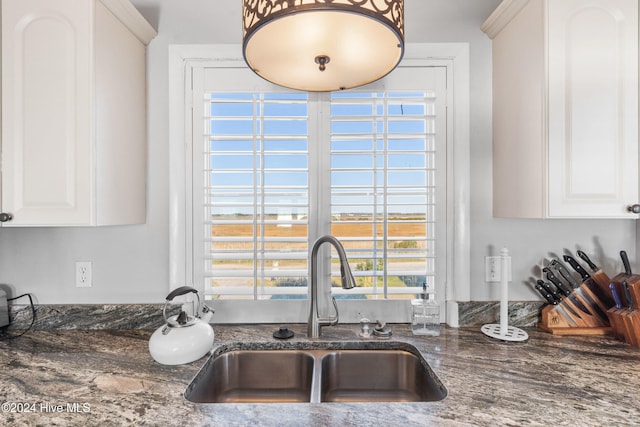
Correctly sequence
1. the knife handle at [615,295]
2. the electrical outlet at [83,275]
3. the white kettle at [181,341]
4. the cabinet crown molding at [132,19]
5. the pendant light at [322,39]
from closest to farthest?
the pendant light at [322,39] < the white kettle at [181,341] < the cabinet crown molding at [132,19] < the knife handle at [615,295] < the electrical outlet at [83,275]

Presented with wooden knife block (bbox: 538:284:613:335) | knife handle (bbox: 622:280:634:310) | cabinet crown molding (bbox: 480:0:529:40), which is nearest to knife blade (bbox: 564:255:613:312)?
wooden knife block (bbox: 538:284:613:335)

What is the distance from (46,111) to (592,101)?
1.98 metres

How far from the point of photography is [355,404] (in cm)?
103

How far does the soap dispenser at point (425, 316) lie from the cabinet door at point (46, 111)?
135cm

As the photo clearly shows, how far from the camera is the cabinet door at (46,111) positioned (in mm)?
1305

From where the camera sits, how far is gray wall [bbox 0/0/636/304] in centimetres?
170

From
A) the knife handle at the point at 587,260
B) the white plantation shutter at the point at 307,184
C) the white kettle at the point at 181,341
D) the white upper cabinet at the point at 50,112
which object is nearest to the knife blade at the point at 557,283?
the knife handle at the point at 587,260

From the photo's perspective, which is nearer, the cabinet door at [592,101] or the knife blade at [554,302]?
the cabinet door at [592,101]

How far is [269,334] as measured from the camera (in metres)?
1.59

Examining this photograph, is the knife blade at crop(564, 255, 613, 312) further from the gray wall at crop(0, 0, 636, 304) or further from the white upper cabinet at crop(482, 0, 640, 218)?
the white upper cabinet at crop(482, 0, 640, 218)

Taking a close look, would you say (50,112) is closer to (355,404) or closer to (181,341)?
(181,341)

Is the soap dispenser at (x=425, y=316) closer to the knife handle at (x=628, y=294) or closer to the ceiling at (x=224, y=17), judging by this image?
the knife handle at (x=628, y=294)

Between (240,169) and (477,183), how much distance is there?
1.11 m

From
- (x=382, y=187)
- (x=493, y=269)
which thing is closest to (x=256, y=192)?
(x=382, y=187)
